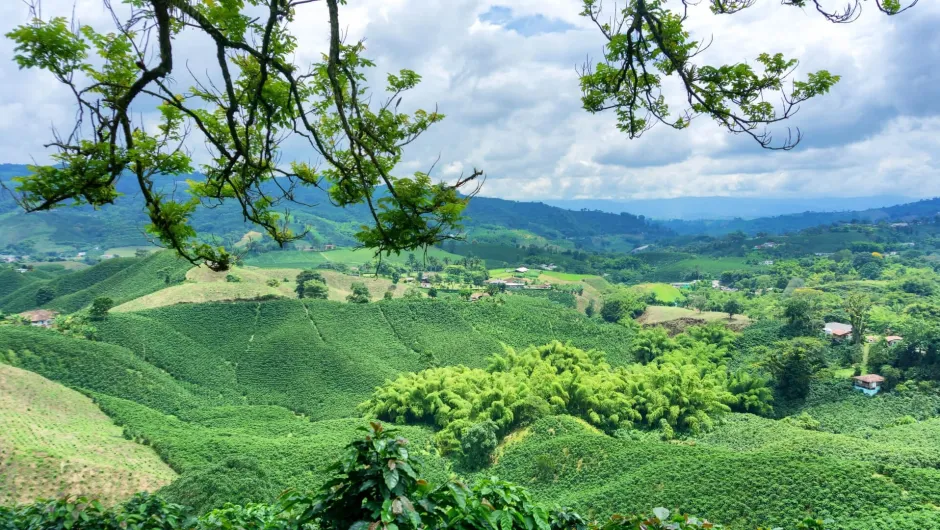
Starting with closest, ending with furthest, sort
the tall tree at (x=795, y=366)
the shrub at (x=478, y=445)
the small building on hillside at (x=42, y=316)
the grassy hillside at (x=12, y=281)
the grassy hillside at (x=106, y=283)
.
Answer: the shrub at (x=478, y=445)
the tall tree at (x=795, y=366)
the small building on hillside at (x=42, y=316)
the grassy hillside at (x=106, y=283)
the grassy hillside at (x=12, y=281)

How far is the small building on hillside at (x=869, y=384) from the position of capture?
118ft

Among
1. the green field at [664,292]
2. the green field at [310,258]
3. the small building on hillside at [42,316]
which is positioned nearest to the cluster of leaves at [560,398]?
the green field at [664,292]

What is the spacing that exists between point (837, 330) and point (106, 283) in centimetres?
8667

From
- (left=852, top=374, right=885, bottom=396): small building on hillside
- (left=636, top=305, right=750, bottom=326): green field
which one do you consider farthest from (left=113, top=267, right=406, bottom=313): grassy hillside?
(left=852, top=374, right=885, bottom=396): small building on hillside

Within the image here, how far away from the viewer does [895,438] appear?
89.4 feet

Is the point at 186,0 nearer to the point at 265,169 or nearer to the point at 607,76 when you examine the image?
the point at 265,169

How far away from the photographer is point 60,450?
23594mm

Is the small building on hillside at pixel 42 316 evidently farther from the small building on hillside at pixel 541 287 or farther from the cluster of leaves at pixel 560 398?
the small building on hillside at pixel 541 287

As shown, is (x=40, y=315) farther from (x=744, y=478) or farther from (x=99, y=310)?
(x=744, y=478)

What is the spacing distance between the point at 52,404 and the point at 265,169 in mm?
34539

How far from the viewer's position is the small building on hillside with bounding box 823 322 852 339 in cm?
4692

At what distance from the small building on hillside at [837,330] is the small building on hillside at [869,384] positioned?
10958 mm

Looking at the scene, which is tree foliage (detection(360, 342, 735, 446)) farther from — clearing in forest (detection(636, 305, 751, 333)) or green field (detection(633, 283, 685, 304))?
green field (detection(633, 283, 685, 304))

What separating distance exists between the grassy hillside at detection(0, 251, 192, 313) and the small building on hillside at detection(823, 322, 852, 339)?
71.2 m
